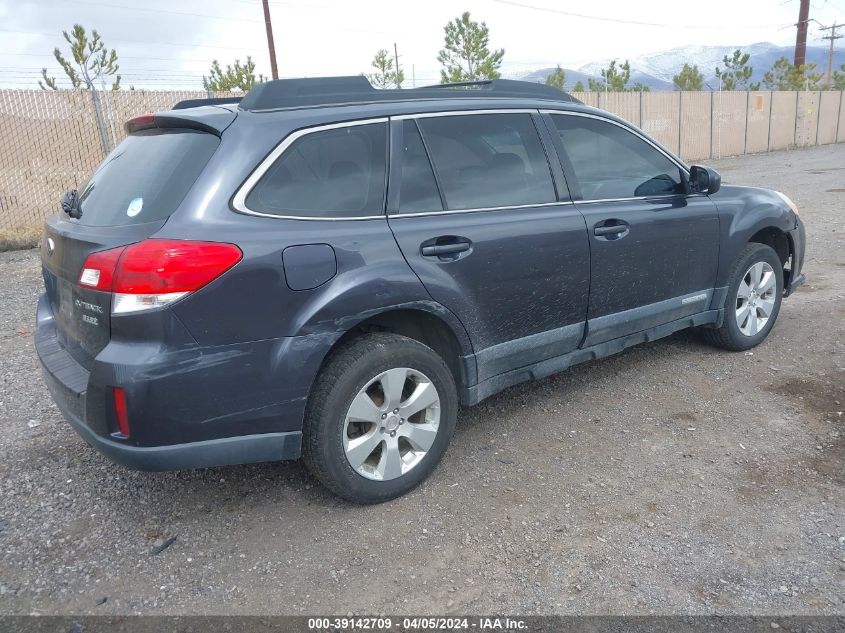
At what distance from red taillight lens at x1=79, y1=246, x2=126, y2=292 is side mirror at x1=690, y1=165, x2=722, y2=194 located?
3.32 meters

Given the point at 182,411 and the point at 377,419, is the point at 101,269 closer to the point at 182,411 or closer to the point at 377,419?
the point at 182,411

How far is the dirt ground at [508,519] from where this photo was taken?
248 centimetres

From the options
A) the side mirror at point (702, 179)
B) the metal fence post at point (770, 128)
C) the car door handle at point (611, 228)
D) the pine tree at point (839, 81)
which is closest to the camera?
the car door handle at point (611, 228)

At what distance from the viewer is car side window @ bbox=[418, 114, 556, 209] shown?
3.23 meters

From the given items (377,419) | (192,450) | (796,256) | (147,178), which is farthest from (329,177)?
(796,256)

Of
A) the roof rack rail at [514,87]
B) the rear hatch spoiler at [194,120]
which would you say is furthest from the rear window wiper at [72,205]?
the roof rack rail at [514,87]

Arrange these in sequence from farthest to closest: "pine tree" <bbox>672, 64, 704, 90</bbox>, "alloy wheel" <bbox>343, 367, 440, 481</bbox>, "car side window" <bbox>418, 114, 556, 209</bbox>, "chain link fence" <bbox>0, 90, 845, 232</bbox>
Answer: "pine tree" <bbox>672, 64, 704, 90</bbox>, "chain link fence" <bbox>0, 90, 845, 232</bbox>, "car side window" <bbox>418, 114, 556, 209</bbox>, "alloy wheel" <bbox>343, 367, 440, 481</bbox>

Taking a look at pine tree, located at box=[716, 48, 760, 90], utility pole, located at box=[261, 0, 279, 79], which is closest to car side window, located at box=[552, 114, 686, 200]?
utility pole, located at box=[261, 0, 279, 79]

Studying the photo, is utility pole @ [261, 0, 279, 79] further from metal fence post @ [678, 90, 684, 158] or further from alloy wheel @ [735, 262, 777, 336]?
alloy wheel @ [735, 262, 777, 336]

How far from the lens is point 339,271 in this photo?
274 centimetres

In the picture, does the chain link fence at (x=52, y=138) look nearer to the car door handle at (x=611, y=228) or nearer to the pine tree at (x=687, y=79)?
the car door handle at (x=611, y=228)

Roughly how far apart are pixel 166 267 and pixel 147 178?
2.00 feet

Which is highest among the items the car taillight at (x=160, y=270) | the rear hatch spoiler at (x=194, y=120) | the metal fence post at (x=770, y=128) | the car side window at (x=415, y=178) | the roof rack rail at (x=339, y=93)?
the roof rack rail at (x=339, y=93)

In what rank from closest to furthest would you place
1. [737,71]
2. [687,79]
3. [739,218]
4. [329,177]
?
[329,177] < [739,218] < [687,79] < [737,71]
